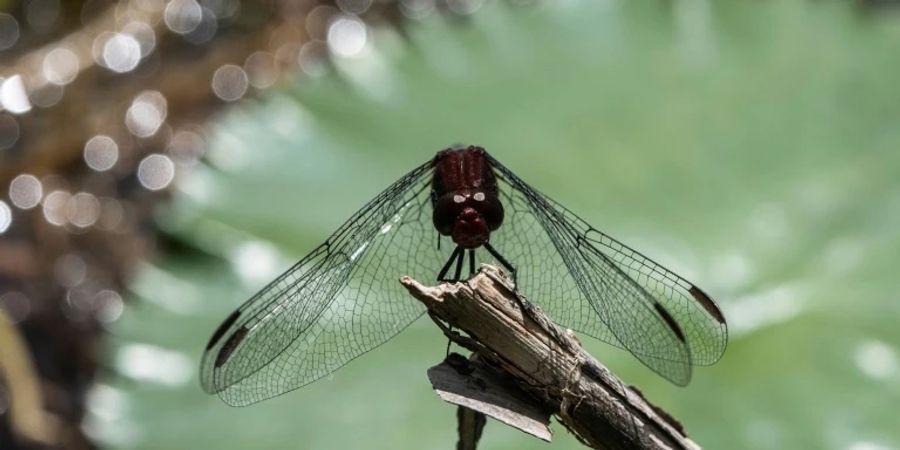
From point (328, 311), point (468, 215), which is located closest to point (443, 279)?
point (468, 215)

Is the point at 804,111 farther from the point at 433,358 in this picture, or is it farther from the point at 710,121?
the point at 433,358

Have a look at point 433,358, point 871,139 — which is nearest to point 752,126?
point 871,139

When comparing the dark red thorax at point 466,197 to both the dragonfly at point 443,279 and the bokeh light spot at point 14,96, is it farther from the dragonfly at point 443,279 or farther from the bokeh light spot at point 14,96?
the bokeh light spot at point 14,96

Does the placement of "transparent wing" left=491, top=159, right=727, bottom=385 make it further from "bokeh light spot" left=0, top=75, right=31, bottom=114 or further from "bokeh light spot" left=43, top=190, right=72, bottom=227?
"bokeh light spot" left=0, top=75, right=31, bottom=114

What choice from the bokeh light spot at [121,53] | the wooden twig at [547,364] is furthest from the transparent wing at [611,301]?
the bokeh light spot at [121,53]

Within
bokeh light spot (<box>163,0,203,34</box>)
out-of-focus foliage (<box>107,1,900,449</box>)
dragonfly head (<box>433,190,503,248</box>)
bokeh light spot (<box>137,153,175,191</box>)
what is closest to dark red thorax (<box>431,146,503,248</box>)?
dragonfly head (<box>433,190,503,248</box>)
